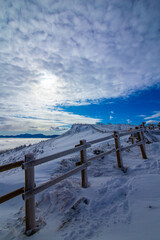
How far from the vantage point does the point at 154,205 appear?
2.90m

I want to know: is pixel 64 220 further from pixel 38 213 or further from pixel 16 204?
pixel 16 204

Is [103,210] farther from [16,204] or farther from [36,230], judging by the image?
[16,204]

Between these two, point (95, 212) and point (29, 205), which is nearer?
point (29, 205)

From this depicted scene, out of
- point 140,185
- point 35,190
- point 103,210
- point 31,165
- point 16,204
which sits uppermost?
point 31,165

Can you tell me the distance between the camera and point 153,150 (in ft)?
29.0

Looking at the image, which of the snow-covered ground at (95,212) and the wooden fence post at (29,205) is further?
the wooden fence post at (29,205)

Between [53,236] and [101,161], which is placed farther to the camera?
[101,161]

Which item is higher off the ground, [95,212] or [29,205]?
[29,205]

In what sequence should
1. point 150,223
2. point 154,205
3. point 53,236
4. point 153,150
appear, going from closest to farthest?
point 150,223
point 53,236
point 154,205
point 153,150

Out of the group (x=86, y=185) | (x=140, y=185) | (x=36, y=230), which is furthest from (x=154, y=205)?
(x=36, y=230)

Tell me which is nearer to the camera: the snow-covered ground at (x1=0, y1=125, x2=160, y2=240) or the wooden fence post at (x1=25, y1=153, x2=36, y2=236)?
the snow-covered ground at (x1=0, y1=125, x2=160, y2=240)

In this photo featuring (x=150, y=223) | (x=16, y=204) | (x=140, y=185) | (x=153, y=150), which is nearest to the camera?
(x=150, y=223)

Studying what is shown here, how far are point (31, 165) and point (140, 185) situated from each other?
3.40 metres

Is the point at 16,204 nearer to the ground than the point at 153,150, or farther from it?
nearer to the ground
